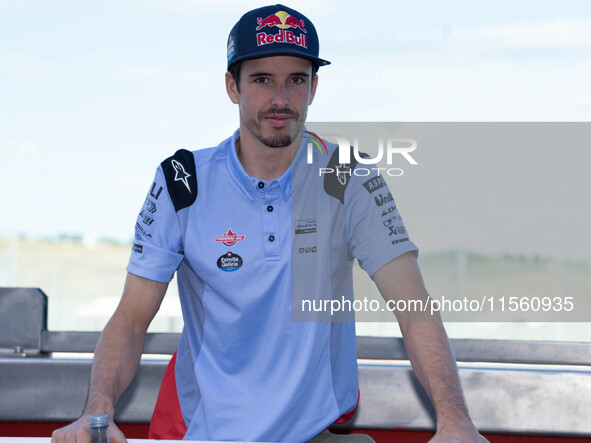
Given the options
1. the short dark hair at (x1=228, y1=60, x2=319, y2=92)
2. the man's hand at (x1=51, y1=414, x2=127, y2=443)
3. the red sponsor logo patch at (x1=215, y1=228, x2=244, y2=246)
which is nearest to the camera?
the man's hand at (x1=51, y1=414, x2=127, y2=443)

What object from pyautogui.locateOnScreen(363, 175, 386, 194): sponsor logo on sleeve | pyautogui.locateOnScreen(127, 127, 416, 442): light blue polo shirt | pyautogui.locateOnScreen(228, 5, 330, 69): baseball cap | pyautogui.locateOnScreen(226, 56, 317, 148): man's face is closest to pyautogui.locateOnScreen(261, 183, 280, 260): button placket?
pyautogui.locateOnScreen(127, 127, 416, 442): light blue polo shirt

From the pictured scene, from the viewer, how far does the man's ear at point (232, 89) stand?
1.94 metres

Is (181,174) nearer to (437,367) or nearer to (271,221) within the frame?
(271,221)

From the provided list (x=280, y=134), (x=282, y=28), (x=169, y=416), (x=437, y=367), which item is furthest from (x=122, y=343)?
(x=282, y=28)

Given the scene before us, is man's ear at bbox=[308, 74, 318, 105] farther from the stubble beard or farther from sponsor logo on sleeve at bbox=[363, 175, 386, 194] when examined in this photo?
sponsor logo on sleeve at bbox=[363, 175, 386, 194]

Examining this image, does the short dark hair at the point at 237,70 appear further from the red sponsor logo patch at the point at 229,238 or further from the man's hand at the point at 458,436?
the man's hand at the point at 458,436

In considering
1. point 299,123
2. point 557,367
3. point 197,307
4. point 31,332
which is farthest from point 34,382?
point 557,367

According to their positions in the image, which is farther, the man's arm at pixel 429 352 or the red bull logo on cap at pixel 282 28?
the red bull logo on cap at pixel 282 28

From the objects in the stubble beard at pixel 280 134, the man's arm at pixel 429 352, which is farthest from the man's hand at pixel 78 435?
the stubble beard at pixel 280 134

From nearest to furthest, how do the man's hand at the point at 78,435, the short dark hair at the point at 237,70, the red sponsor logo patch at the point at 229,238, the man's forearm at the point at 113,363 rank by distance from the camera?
the man's hand at the point at 78,435
the man's forearm at the point at 113,363
the red sponsor logo patch at the point at 229,238
the short dark hair at the point at 237,70

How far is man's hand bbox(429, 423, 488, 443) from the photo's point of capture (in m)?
1.41

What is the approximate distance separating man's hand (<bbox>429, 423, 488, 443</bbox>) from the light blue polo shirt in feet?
1.05

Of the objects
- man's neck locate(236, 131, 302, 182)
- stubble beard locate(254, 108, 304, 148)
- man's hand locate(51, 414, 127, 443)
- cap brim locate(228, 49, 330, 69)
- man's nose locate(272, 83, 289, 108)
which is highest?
cap brim locate(228, 49, 330, 69)

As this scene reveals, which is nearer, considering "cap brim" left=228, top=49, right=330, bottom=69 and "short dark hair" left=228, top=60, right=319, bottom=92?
"cap brim" left=228, top=49, right=330, bottom=69
